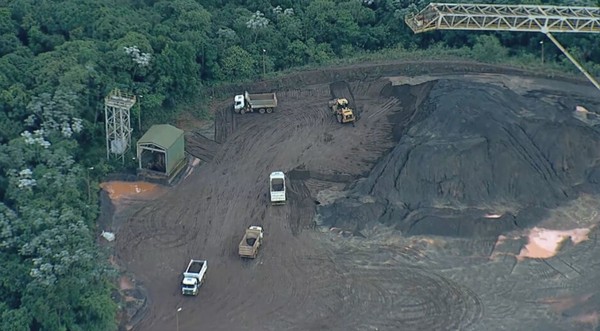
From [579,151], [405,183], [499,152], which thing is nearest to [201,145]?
[405,183]

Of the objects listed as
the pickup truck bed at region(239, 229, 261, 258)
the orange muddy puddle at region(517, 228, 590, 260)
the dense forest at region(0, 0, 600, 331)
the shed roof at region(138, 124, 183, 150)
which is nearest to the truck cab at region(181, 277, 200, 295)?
the pickup truck bed at region(239, 229, 261, 258)

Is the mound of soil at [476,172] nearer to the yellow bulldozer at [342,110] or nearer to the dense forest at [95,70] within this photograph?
the yellow bulldozer at [342,110]

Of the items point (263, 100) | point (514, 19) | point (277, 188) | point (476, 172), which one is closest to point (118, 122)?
point (263, 100)

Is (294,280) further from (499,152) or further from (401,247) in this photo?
(499,152)

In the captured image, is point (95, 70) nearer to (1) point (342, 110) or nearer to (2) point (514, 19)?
(1) point (342, 110)

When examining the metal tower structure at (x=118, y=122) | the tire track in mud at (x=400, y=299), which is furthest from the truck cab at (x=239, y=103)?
the tire track in mud at (x=400, y=299)

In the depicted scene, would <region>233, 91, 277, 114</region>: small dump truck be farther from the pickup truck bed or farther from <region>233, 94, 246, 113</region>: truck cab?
the pickup truck bed
